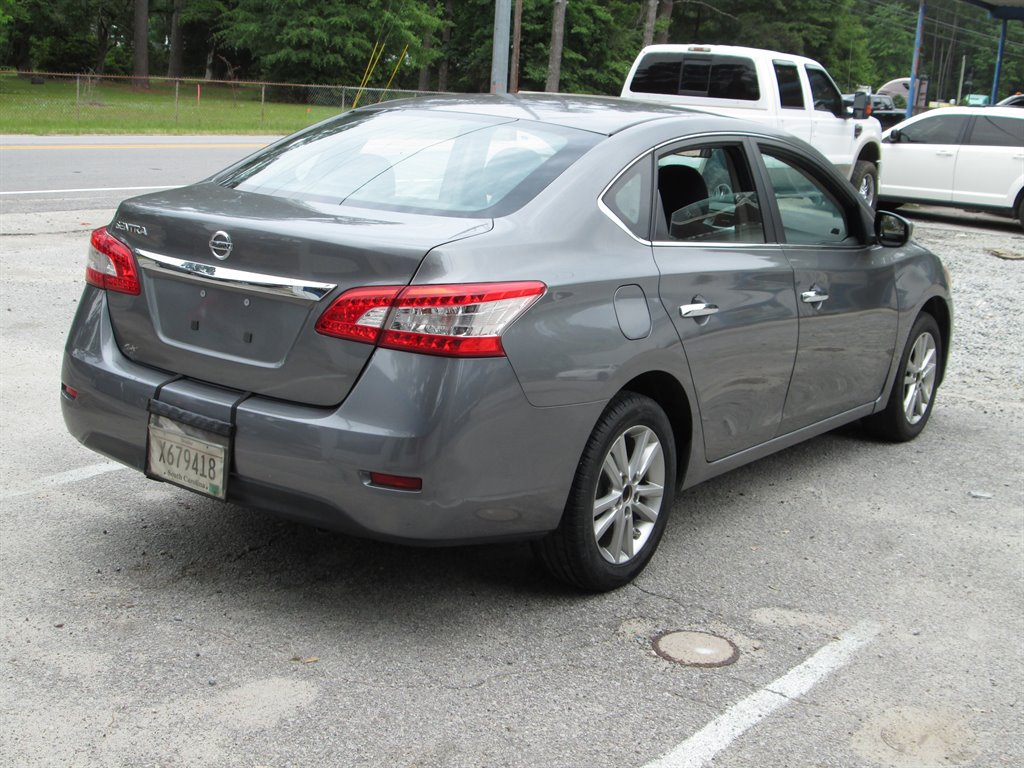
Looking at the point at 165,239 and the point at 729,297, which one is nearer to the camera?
the point at 165,239

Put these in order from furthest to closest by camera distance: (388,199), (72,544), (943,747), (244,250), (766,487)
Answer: (766,487), (72,544), (388,199), (244,250), (943,747)

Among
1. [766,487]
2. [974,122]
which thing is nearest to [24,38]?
[974,122]

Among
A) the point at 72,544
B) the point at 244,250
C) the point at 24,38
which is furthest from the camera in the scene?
the point at 24,38

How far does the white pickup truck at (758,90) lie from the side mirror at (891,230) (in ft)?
30.4

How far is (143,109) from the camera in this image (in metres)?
33.3

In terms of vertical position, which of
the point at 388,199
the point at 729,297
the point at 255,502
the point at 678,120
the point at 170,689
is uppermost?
the point at 678,120

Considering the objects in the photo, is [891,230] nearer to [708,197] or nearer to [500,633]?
[708,197]

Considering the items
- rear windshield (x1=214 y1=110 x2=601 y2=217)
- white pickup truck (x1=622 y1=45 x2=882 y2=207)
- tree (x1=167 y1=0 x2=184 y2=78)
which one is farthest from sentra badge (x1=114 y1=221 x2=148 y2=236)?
tree (x1=167 y1=0 x2=184 y2=78)

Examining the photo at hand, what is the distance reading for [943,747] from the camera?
3.37m

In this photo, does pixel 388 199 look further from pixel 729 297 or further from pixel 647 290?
pixel 729 297

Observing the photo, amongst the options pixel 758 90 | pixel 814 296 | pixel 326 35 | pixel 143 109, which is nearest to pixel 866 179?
pixel 758 90

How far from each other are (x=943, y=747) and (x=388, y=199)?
240 centimetres

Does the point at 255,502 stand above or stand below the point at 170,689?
above

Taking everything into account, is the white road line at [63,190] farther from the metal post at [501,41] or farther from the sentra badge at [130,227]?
the sentra badge at [130,227]
